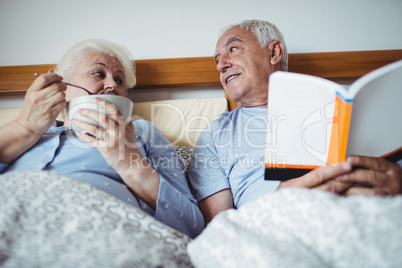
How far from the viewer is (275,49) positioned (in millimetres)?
1248

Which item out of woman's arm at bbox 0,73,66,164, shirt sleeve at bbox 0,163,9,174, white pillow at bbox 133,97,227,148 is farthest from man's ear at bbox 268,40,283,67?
shirt sleeve at bbox 0,163,9,174

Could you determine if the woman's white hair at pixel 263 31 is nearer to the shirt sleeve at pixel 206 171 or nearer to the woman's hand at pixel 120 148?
the shirt sleeve at pixel 206 171

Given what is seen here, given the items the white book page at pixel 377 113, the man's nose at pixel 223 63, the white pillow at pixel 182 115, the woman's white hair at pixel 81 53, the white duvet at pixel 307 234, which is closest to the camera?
the white duvet at pixel 307 234

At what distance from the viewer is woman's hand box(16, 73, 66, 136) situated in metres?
0.73

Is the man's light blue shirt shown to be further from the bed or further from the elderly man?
the bed

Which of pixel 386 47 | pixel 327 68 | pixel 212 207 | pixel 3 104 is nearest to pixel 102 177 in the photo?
pixel 212 207

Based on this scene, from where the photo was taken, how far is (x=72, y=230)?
0.48 metres

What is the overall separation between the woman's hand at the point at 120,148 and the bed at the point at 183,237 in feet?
0.51

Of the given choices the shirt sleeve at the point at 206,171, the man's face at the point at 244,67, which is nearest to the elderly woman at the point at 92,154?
the shirt sleeve at the point at 206,171

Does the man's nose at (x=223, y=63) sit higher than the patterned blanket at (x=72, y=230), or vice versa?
the man's nose at (x=223, y=63)

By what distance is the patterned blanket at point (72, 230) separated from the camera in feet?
1.40

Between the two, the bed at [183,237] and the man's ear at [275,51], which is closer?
the bed at [183,237]

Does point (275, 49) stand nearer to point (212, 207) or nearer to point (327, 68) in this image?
point (327, 68)

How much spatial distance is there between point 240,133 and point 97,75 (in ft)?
2.18
